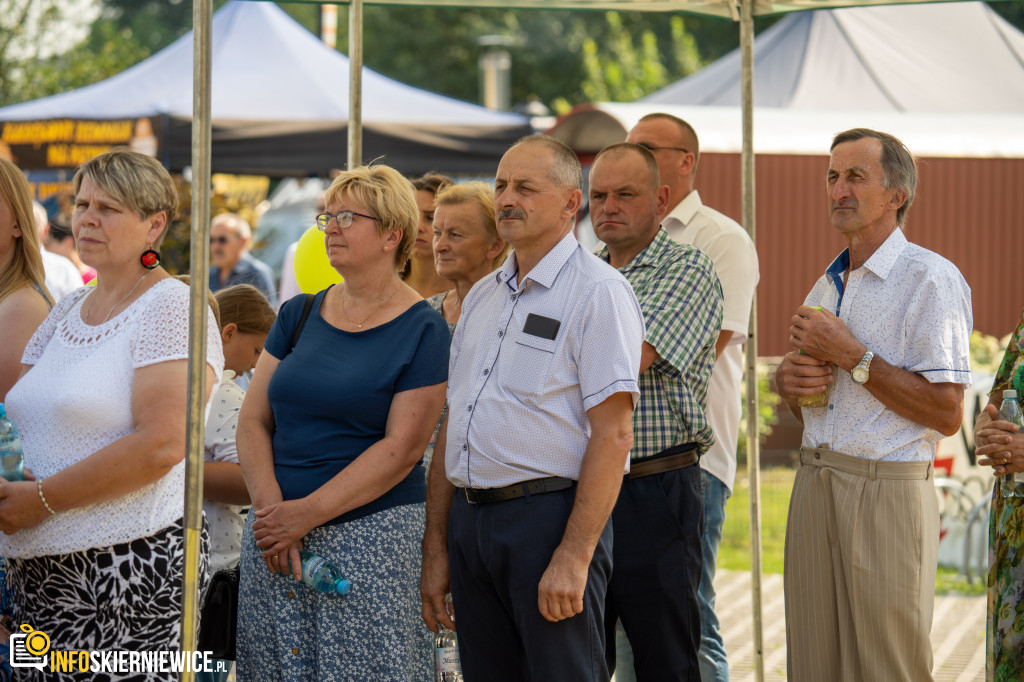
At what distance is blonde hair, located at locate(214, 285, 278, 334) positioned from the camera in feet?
12.2

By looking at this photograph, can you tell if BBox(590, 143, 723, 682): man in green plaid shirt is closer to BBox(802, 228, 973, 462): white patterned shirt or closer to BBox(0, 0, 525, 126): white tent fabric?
BBox(802, 228, 973, 462): white patterned shirt

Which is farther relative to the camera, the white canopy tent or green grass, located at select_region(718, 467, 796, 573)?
the white canopy tent

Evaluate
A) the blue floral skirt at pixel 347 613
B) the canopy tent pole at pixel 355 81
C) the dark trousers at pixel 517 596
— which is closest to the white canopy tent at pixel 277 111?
the canopy tent pole at pixel 355 81

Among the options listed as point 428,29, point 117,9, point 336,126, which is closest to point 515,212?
point 336,126

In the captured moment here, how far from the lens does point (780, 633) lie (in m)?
5.69

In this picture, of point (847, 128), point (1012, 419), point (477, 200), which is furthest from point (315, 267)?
point (847, 128)

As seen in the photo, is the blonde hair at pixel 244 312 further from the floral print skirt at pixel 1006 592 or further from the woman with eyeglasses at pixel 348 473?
the floral print skirt at pixel 1006 592

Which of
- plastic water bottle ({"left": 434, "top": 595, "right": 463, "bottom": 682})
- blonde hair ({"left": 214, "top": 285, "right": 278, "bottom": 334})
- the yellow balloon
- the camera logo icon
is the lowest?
plastic water bottle ({"left": 434, "top": 595, "right": 463, "bottom": 682})

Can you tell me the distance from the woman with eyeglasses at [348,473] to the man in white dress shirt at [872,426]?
42.3 inches

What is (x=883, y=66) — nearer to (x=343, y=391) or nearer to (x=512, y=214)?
(x=512, y=214)

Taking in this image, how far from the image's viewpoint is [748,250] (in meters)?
3.72

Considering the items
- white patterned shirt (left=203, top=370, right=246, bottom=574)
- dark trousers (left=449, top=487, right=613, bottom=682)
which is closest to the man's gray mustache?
dark trousers (left=449, top=487, right=613, bottom=682)

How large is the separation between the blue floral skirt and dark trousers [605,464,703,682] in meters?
0.64

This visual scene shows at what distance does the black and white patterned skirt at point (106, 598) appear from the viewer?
273 centimetres
